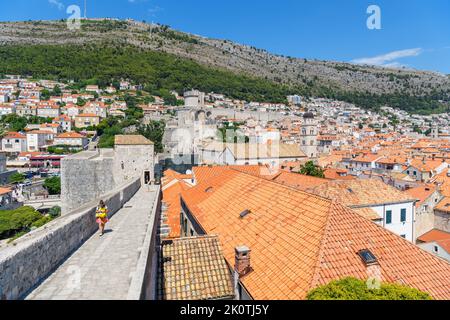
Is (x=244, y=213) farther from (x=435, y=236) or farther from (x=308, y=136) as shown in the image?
(x=308, y=136)

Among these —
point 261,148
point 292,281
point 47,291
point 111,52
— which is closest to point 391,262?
point 292,281

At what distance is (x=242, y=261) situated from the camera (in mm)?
7875

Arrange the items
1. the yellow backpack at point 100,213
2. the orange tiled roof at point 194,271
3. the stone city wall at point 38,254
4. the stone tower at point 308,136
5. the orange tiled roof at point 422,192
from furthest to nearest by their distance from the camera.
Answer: the stone tower at point 308,136, the orange tiled roof at point 422,192, the yellow backpack at point 100,213, the orange tiled roof at point 194,271, the stone city wall at point 38,254

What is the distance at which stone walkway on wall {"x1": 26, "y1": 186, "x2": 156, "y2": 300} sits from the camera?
503cm

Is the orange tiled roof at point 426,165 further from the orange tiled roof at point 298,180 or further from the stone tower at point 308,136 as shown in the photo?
the orange tiled roof at point 298,180

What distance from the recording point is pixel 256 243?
29.2ft

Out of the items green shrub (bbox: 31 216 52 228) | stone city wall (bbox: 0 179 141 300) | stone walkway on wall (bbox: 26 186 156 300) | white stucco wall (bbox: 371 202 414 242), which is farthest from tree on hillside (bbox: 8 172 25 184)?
white stucco wall (bbox: 371 202 414 242)

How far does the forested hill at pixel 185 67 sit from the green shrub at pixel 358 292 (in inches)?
4133

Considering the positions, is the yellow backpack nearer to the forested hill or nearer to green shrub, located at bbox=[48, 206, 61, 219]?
green shrub, located at bbox=[48, 206, 61, 219]

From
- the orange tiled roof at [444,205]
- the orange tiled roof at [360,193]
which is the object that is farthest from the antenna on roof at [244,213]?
the orange tiled roof at [444,205]

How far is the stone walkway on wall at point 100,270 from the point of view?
16.5 ft

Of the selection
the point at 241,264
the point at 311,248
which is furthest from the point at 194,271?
the point at 311,248

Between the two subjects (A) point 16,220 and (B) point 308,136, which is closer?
(A) point 16,220

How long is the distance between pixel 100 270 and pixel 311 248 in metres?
4.38
